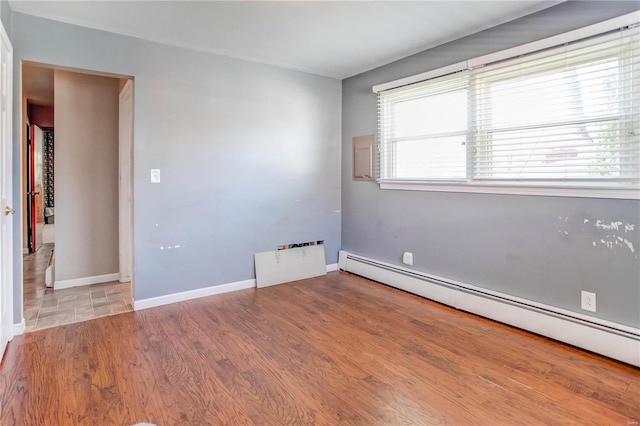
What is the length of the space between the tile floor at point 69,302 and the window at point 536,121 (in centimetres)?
309

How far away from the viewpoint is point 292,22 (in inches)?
114

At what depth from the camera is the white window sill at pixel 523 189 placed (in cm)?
233

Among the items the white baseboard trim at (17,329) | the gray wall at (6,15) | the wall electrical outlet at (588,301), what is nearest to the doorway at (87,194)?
the white baseboard trim at (17,329)

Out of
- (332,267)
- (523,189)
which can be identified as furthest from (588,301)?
(332,267)

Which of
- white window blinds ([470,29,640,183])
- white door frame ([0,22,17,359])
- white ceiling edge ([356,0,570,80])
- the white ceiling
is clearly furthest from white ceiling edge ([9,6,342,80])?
white window blinds ([470,29,640,183])

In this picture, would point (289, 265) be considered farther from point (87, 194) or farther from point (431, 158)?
point (87, 194)

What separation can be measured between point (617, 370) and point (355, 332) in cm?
165

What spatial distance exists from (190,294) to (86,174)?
6.17 ft

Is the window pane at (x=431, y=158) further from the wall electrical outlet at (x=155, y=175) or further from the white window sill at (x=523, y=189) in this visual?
the wall electrical outlet at (x=155, y=175)

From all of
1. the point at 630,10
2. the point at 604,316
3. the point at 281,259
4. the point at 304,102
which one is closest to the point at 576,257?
the point at 604,316

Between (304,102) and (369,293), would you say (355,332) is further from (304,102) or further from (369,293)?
(304,102)

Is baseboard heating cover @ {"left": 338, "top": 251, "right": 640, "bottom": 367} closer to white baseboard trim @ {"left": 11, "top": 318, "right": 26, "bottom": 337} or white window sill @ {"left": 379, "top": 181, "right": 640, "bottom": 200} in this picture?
white window sill @ {"left": 379, "top": 181, "right": 640, "bottom": 200}

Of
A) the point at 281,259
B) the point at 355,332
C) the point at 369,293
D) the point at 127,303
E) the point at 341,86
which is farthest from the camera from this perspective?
the point at 341,86

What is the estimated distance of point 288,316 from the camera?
10.3 ft
